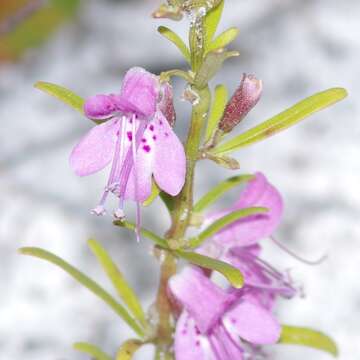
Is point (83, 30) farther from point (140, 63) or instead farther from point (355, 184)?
point (355, 184)

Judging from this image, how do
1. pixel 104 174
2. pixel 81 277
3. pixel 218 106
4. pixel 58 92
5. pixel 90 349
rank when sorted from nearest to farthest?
pixel 58 92, pixel 218 106, pixel 81 277, pixel 90 349, pixel 104 174

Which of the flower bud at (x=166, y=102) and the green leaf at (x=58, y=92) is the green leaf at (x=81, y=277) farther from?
the flower bud at (x=166, y=102)

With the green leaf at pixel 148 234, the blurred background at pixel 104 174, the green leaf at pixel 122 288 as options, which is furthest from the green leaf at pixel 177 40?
the blurred background at pixel 104 174

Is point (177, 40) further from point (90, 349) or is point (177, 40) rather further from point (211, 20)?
point (90, 349)

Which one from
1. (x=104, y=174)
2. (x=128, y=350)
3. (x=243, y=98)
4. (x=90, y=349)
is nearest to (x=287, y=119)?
(x=243, y=98)

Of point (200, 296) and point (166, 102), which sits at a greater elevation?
point (166, 102)

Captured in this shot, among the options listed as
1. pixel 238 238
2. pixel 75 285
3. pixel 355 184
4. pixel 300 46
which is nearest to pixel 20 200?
pixel 75 285

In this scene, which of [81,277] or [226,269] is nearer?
[226,269]
